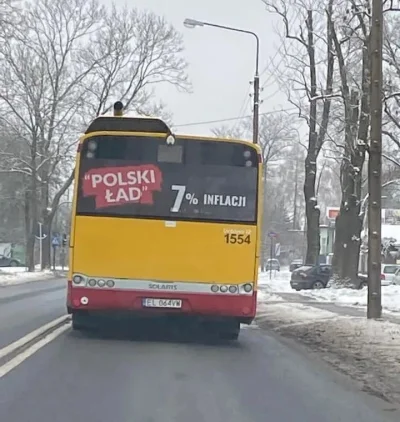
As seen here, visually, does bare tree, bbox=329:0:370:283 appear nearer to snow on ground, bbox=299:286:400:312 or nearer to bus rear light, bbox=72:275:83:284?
snow on ground, bbox=299:286:400:312

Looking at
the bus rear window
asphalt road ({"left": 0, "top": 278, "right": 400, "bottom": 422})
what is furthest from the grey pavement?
the bus rear window

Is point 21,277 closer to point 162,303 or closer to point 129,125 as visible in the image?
point 129,125

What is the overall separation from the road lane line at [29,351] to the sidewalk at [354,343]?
4.10 metres

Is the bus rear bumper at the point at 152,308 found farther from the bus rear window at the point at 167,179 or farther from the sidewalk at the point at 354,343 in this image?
the sidewalk at the point at 354,343

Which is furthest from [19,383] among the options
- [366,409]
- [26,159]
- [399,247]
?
[399,247]


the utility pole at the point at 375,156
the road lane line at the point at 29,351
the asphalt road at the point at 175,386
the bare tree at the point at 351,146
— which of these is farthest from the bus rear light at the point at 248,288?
the bare tree at the point at 351,146

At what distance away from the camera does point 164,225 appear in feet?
46.4

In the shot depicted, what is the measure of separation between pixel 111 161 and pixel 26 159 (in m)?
46.5

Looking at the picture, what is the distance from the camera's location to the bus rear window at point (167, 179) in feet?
46.3

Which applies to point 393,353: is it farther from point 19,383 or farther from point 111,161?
point 19,383

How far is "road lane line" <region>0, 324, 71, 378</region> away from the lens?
10773 millimetres

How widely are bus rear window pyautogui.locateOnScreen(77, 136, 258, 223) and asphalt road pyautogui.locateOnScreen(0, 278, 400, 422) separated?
2.09 m

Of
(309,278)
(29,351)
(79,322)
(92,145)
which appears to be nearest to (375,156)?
(92,145)

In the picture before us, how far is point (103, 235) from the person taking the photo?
14078 millimetres
